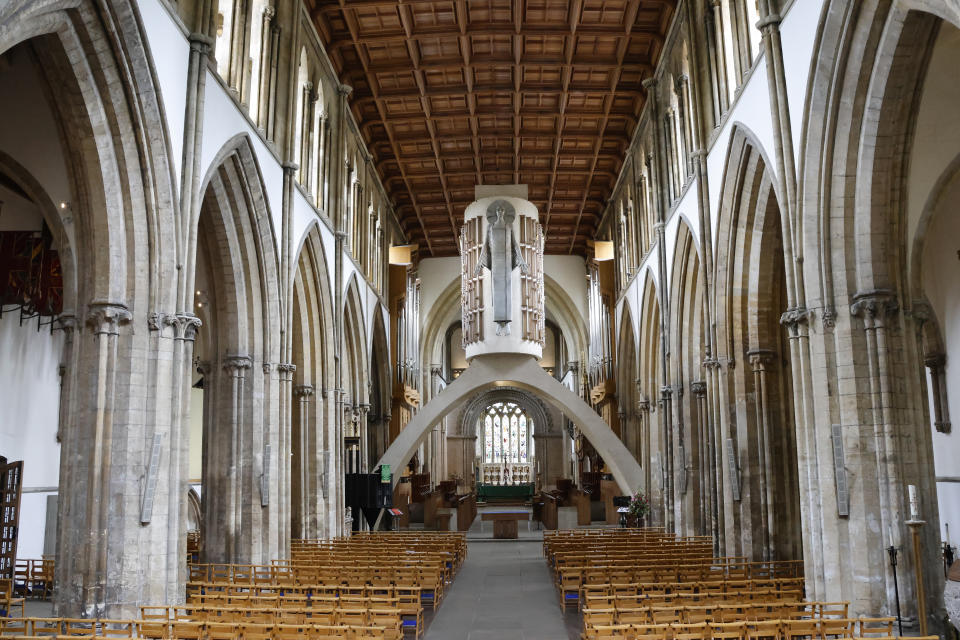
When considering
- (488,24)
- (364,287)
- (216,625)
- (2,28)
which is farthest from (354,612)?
(364,287)

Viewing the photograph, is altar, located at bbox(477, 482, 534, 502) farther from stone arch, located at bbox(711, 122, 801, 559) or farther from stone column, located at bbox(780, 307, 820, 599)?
stone column, located at bbox(780, 307, 820, 599)

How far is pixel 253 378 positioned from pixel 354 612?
785 cm

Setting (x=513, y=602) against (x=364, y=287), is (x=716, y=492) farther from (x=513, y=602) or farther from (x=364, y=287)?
(x=364, y=287)

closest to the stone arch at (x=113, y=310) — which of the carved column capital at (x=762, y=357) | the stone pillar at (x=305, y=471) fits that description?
the stone pillar at (x=305, y=471)

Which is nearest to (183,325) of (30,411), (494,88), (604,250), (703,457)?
(30,411)

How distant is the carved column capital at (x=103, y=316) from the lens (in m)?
10.4

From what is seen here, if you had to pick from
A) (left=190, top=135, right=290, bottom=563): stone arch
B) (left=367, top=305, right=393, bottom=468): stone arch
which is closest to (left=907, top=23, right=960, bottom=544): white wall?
(left=190, top=135, right=290, bottom=563): stone arch

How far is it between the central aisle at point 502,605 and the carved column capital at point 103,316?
217 inches

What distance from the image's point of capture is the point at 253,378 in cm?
1534

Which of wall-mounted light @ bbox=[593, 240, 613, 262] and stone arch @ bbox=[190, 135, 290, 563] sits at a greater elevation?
wall-mounted light @ bbox=[593, 240, 613, 262]

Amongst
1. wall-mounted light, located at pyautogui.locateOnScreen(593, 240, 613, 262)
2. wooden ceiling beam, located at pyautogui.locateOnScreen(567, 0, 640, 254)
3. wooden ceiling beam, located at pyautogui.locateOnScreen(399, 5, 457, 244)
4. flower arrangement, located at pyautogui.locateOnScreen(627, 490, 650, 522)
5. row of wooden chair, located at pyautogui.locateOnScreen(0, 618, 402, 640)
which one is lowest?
row of wooden chair, located at pyautogui.locateOnScreen(0, 618, 402, 640)

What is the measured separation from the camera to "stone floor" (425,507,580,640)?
1066cm

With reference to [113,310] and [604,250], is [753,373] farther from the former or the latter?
[604,250]

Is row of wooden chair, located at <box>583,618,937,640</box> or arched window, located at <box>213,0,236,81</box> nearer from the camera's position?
row of wooden chair, located at <box>583,618,937,640</box>
